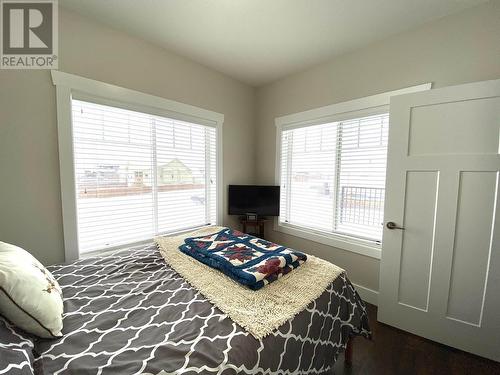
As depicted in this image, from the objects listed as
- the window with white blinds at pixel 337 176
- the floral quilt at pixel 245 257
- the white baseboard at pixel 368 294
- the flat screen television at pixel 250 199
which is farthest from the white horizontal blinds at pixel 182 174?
the white baseboard at pixel 368 294

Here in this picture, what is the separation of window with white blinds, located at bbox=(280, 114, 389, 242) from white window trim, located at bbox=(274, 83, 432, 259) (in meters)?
0.05

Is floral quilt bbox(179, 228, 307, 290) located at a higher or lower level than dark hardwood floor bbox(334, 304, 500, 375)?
higher

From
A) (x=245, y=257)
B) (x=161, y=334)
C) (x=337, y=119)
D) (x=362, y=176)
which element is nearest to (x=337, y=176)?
(x=362, y=176)

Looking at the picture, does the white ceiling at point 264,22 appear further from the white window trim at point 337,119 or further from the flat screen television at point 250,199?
the flat screen television at point 250,199

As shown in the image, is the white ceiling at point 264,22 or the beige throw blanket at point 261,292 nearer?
the beige throw blanket at point 261,292

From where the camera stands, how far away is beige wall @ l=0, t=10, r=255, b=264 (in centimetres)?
149

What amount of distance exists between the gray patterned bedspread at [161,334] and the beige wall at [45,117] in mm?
452

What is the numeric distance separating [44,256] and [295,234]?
249 cm

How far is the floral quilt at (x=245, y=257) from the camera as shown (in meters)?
1.28

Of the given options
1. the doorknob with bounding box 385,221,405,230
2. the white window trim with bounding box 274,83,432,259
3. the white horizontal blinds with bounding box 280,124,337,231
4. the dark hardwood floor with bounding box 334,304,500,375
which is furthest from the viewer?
the white horizontal blinds with bounding box 280,124,337,231

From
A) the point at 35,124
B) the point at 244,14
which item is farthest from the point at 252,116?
the point at 35,124

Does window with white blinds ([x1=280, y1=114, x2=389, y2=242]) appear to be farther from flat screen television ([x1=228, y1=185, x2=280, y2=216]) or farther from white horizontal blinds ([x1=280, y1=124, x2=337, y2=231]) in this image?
flat screen television ([x1=228, y1=185, x2=280, y2=216])

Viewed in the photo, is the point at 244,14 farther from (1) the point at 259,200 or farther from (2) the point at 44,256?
(2) the point at 44,256

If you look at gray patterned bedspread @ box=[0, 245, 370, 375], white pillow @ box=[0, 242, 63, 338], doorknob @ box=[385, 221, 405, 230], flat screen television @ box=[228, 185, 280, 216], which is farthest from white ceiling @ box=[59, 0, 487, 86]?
gray patterned bedspread @ box=[0, 245, 370, 375]
